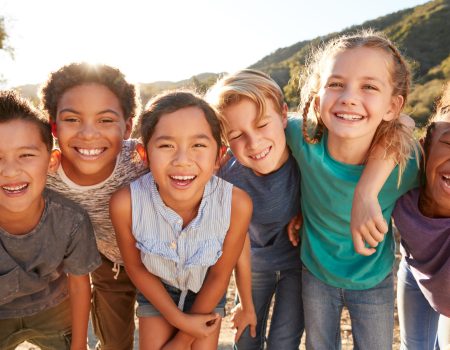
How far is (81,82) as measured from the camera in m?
2.41

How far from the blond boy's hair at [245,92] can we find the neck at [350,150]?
0.36m

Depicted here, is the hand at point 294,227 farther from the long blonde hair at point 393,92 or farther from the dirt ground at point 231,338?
the dirt ground at point 231,338

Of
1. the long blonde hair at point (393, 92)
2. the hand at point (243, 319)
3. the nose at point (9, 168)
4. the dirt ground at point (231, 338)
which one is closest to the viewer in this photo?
the nose at point (9, 168)

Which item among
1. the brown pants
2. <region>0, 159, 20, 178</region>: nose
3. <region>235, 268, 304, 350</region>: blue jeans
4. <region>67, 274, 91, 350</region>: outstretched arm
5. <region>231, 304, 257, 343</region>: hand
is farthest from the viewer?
the brown pants

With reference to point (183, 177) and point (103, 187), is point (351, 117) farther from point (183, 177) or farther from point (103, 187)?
point (103, 187)

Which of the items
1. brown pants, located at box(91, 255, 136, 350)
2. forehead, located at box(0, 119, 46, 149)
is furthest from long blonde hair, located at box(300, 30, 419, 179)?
brown pants, located at box(91, 255, 136, 350)

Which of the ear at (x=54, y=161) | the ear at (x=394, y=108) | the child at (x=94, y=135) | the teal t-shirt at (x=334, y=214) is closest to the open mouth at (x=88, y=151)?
the child at (x=94, y=135)

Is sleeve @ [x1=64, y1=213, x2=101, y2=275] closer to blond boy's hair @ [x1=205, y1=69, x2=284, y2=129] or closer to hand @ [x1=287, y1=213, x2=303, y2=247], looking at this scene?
blond boy's hair @ [x1=205, y1=69, x2=284, y2=129]

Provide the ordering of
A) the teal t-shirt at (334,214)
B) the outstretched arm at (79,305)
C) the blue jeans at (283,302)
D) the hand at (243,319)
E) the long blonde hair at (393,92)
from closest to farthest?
the long blonde hair at (393,92)
the teal t-shirt at (334,214)
the outstretched arm at (79,305)
the hand at (243,319)
the blue jeans at (283,302)

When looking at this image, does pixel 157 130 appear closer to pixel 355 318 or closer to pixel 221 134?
pixel 221 134

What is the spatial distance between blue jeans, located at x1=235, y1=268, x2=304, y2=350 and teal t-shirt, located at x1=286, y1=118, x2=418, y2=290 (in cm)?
24

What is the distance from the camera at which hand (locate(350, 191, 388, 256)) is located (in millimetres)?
1940

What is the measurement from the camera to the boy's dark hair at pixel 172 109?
2.12m

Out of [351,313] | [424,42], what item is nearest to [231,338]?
[351,313]
